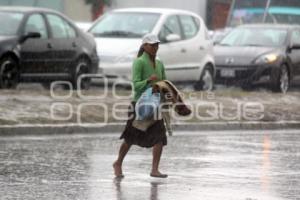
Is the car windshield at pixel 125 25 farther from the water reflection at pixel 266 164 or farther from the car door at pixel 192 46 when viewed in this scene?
the water reflection at pixel 266 164

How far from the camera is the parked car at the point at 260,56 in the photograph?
2372cm

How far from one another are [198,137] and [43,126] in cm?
229

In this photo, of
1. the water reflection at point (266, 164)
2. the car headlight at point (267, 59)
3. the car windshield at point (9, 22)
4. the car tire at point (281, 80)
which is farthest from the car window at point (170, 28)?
the water reflection at point (266, 164)

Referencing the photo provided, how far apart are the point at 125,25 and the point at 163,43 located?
90 centimetres

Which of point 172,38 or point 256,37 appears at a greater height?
point 172,38

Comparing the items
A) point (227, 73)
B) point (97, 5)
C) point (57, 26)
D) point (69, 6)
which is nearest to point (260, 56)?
point (227, 73)

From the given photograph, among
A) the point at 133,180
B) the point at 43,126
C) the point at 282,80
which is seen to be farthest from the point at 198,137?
the point at 282,80

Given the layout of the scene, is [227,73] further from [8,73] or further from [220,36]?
[8,73]

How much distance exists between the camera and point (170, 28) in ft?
74.4

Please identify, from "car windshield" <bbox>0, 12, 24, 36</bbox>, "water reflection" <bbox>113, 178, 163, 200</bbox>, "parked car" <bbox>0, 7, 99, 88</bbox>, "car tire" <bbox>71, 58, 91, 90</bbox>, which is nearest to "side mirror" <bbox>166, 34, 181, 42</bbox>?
"parked car" <bbox>0, 7, 99, 88</bbox>

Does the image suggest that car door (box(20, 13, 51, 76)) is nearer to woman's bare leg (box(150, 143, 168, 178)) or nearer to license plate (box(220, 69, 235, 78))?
license plate (box(220, 69, 235, 78))

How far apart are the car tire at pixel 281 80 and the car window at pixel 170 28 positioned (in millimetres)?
2342

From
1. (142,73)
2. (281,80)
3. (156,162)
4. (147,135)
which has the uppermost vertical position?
(142,73)

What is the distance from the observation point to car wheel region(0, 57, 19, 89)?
18734 mm
